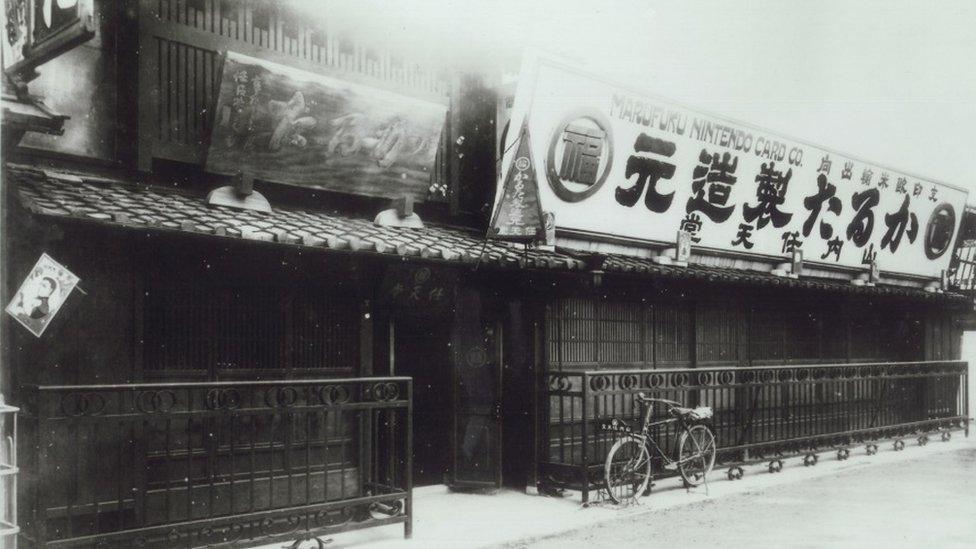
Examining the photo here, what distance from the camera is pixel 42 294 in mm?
7977

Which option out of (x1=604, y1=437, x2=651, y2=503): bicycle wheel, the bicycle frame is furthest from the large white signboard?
(x1=604, y1=437, x2=651, y2=503): bicycle wheel

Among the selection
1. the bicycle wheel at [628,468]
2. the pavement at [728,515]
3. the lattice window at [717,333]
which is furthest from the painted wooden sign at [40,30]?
the lattice window at [717,333]

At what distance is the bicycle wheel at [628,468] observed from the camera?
39.2ft

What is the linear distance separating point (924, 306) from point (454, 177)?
15167 millimetres

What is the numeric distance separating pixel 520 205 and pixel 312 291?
3208 mm

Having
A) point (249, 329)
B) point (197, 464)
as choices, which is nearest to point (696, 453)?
point (249, 329)

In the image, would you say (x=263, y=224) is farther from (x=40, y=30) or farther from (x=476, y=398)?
(x=476, y=398)

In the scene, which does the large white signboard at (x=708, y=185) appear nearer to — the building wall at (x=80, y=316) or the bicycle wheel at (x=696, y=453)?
the bicycle wheel at (x=696, y=453)

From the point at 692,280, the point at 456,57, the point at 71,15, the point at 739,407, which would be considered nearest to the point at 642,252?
the point at 692,280

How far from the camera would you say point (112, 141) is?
9.60 metres

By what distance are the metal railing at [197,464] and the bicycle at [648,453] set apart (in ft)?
11.4

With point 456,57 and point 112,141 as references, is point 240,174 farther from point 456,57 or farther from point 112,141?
point 456,57

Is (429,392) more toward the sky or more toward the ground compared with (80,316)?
more toward the ground

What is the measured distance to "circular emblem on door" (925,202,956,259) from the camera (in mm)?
21906
